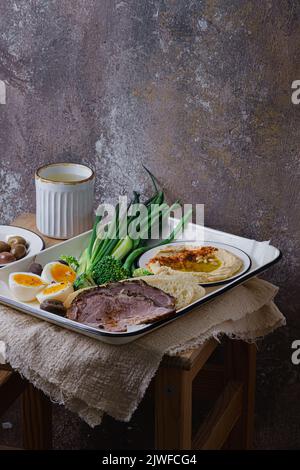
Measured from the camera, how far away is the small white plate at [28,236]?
218cm

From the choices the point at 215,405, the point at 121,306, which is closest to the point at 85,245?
the point at 121,306

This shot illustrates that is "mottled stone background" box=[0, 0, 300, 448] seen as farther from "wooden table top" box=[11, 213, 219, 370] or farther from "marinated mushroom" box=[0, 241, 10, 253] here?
"wooden table top" box=[11, 213, 219, 370]

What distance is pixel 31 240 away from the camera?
7.29 feet

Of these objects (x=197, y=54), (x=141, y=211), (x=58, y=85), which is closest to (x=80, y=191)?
(x=141, y=211)

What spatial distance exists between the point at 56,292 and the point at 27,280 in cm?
9

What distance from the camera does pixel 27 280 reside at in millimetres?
1862

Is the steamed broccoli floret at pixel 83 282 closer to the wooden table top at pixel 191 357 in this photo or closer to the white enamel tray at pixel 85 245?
the white enamel tray at pixel 85 245

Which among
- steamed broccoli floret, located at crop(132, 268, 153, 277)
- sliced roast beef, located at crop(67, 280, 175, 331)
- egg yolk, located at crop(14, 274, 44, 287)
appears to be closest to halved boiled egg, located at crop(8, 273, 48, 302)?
egg yolk, located at crop(14, 274, 44, 287)

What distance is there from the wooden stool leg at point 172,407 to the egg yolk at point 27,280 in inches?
15.4

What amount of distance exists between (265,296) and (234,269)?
4.5 inches

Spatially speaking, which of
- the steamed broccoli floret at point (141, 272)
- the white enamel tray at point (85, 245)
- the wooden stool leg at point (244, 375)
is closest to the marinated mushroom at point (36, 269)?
the white enamel tray at point (85, 245)

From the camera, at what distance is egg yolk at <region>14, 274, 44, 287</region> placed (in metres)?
1.85

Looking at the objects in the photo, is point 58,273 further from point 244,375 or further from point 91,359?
point 244,375

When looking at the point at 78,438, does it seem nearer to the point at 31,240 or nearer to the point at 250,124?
the point at 31,240
